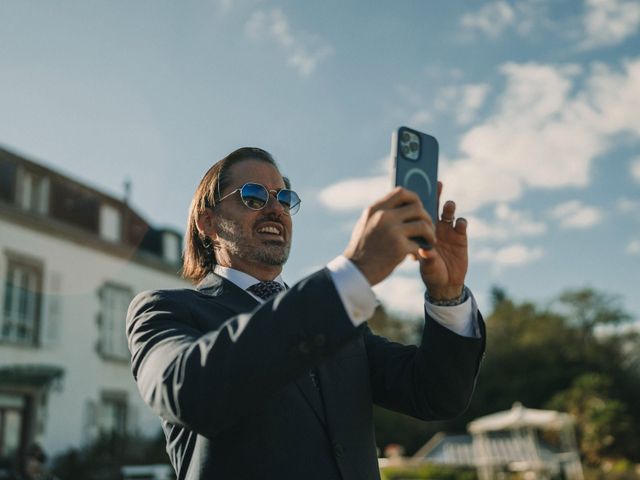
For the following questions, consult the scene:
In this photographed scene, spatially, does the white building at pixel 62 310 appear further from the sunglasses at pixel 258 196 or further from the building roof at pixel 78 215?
the sunglasses at pixel 258 196

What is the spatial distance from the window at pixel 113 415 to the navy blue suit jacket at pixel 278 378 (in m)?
19.6

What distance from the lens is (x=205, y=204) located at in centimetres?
264

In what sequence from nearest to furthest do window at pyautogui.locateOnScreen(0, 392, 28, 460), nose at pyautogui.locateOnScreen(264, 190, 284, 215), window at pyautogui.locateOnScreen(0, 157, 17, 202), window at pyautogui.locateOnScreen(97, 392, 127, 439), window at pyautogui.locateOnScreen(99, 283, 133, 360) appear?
nose at pyautogui.locateOnScreen(264, 190, 284, 215) < window at pyautogui.locateOnScreen(0, 392, 28, 460) < window at pyautogui.locateOnScreen(0, 157, 17, 202) < window at pyautogui.locateOnScreen(97, 392, 127, 439) < window at pyautogui.locateOnScreen(99, 283, 133, 360)

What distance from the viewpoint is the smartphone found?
152cm

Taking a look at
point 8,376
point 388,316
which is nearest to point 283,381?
point 8,376

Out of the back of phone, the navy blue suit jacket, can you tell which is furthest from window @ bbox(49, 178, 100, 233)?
the back of phone

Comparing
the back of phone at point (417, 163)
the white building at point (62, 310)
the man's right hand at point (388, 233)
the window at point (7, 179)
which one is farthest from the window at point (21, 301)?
the man's right hand at point (388, 233)

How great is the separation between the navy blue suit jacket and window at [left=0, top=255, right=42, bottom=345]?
17791mm

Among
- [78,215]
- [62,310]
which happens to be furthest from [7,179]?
[62,310]

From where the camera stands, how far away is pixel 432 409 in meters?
2.12

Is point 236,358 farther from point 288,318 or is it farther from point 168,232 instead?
point 168,232

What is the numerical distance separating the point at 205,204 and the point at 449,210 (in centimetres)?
119

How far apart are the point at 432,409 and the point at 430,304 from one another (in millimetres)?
431

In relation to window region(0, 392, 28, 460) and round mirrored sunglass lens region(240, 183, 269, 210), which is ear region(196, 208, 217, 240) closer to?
round mirrored sunglass lens region(240, 183, 269, 210)
